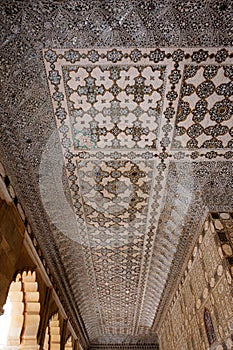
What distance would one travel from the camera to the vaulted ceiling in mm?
2104

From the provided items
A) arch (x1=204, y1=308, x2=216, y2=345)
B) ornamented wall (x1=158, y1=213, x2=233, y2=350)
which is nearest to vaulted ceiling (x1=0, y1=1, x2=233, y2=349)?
ornamented wall (x1=158, y1=213, x2=233, y2=350)

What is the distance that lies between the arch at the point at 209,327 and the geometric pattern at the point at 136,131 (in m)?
1.01

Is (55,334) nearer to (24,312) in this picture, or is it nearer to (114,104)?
(24,312)

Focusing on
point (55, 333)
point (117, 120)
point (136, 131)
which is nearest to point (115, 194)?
point (136, 131)

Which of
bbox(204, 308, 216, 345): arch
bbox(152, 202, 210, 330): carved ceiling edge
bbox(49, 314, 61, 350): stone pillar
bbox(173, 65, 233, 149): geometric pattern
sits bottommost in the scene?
bbox(204, 308, 216, 345): arch

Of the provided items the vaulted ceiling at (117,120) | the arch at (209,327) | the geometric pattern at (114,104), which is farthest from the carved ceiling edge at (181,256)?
the geometric pattern at (114,104)

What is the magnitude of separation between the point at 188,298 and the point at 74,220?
6.78 ft

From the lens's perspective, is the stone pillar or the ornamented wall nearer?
the ornamented wall

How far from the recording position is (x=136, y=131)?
2.88 meters

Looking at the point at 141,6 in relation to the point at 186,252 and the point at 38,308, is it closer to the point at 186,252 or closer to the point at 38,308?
the point at 186,252

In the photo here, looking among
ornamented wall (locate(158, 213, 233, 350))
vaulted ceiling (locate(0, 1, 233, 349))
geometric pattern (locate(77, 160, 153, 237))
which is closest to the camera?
vaulted ceiling (locate(0, 1, 233, 349))

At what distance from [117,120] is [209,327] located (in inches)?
104

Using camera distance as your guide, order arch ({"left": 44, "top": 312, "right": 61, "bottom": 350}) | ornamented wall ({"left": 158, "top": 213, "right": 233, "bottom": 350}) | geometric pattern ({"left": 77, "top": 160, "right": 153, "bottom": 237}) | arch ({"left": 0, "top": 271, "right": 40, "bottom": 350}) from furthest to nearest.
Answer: arch ({"left": 44, "top": 312, "right": 61, "bottom": 350}), arch ({"left": 0, "top": 271, "right": 40, "bottom": 350}), geometric pattern ({"left": 77, "top": 160, "right": 153, "bottom": 237}), ornamented wall ({"left": 158, "top": 213, "right": 233, "bottom": 350})

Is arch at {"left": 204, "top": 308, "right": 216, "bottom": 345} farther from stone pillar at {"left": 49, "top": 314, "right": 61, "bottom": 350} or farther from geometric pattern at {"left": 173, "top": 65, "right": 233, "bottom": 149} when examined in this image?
stone pillar at {"left": 49, "top": 314, "right": 61, "bottom": 350}
